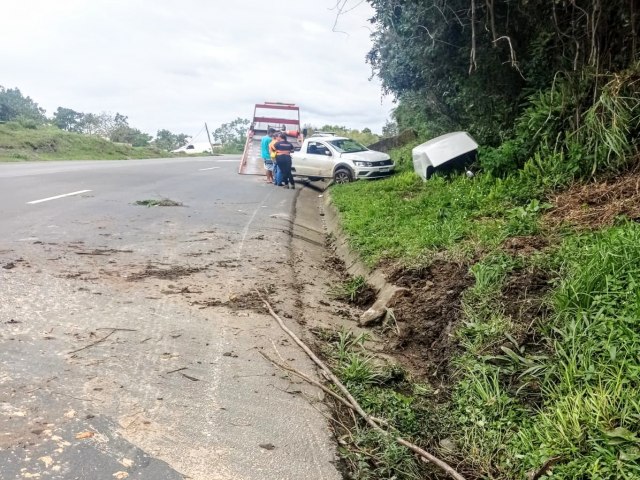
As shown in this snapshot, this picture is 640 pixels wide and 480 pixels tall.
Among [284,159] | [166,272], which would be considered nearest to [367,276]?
[166,272]

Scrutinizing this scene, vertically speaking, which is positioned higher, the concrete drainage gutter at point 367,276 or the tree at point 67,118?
the tree at point 67,118

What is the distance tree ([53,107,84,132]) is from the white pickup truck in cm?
5425

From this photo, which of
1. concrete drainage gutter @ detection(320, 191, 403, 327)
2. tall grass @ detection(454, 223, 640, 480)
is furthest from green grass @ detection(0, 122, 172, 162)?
tall grass @ detection(454, 223, 640, 480)

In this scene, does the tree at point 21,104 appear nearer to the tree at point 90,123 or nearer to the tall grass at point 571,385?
the tree at point 90,123

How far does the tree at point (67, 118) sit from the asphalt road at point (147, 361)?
62.4m

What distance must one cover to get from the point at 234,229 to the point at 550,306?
5.79 meters

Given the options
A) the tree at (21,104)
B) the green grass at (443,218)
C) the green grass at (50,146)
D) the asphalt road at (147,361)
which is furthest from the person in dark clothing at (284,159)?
the tree at (21,104)

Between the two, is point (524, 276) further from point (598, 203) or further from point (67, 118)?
point (67, 118)

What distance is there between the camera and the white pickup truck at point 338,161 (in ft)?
51.2

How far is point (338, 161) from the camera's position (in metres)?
16.4

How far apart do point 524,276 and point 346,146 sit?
13.5 meters

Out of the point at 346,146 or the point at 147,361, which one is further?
the point at 346,146

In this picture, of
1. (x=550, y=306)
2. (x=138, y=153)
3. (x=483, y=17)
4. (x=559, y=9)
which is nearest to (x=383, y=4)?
(x=483, y=17)

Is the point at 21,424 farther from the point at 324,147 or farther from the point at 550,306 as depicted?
the point at 324,147
